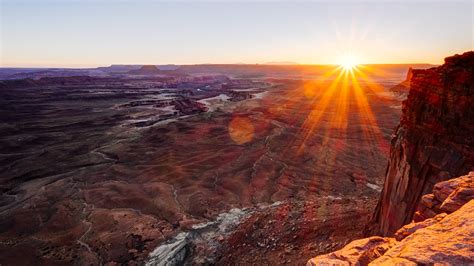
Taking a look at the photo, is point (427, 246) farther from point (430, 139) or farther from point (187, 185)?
point (187, 185)

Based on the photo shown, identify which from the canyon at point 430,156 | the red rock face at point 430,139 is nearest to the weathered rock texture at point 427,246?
the canyon at point 430,156

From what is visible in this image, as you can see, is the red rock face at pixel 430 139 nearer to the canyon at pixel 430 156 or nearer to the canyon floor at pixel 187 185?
the canyon at pixel 430 156

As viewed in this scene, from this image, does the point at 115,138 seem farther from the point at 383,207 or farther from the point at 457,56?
the point at 457,56

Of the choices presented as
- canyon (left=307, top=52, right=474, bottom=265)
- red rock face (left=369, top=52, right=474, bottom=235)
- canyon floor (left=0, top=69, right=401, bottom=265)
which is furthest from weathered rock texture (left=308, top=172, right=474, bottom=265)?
canyon floor (left=0, top=69, right=401, bottom=265)

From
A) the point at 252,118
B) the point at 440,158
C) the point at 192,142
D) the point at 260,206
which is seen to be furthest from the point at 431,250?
the point at 252,118

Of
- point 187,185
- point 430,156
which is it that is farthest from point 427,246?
point 187,185
